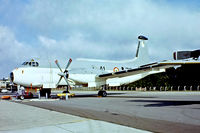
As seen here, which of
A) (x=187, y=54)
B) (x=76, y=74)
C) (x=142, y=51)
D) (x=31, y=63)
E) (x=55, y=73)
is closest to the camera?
(x=187, y=54)

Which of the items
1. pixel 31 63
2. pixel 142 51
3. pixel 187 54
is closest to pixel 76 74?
pixel 31 63

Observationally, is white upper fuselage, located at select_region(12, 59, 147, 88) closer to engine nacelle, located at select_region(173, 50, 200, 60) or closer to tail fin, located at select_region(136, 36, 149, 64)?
tail fin, located at select_region(136, 36, 149, 64)

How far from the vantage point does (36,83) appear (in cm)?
2333

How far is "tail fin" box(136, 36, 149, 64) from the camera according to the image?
117 feet

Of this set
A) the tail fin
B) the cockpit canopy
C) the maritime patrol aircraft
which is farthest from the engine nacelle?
the tail fin

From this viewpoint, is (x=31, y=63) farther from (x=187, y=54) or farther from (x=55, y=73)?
(x=187, y=54)

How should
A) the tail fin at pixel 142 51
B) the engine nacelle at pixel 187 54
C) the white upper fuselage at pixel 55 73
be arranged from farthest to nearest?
the tail fin at pixel 142 51
the white upper fuselage at pixel 55 73
the engine nacelle at pixel 187 54

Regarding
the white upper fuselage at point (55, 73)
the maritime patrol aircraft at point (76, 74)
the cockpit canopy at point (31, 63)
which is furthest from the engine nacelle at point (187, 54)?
the cockpit canopy at point (31, 63)

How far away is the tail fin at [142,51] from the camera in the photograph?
3553 centimetres

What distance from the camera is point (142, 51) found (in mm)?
35688

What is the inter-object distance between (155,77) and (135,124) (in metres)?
57.5

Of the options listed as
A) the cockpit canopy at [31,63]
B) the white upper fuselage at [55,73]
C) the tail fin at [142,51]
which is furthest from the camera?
the tail fin at [142,51]

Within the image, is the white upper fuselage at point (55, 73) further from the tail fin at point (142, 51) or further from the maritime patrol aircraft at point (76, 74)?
the tail fin at point (142, 51)

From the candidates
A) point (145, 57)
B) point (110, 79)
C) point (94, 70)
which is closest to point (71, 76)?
point (94, 70)
